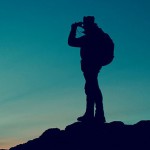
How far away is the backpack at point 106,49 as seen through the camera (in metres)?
15.9

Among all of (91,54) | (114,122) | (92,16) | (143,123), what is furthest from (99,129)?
(92,16)

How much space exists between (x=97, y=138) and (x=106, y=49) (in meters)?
3.83

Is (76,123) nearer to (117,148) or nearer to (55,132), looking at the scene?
(55,132)

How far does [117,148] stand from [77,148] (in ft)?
5.63

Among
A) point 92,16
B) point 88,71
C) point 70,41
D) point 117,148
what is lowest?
point 117,148

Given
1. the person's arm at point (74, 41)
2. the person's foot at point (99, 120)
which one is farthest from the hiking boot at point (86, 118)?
the person's arm at point (74, 41)

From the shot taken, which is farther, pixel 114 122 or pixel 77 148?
pixel 114 122

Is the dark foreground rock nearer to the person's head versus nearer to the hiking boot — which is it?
the hiking boot

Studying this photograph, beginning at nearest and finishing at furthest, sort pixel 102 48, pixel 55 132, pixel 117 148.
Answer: pixel 117 148
pixel 102 48
pixel 55 132

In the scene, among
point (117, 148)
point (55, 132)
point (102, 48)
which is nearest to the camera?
point (117, 148)

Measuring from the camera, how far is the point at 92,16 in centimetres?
1636

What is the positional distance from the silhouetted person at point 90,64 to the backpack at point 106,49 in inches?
8.6

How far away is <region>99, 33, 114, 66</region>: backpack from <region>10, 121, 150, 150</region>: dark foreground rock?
2.94 m

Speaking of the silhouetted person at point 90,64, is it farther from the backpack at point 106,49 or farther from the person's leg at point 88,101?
the backpack at point 106,49
